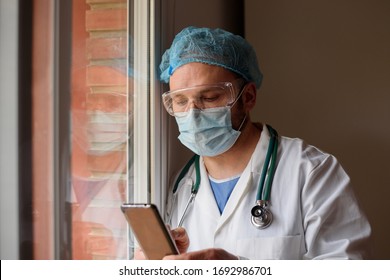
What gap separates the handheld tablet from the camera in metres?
0.84

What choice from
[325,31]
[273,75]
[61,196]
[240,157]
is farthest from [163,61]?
[325,31]

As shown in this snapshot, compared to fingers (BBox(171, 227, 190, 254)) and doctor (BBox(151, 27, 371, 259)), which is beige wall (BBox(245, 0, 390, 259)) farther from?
fingers (BBox(171, 227, 190, 254))

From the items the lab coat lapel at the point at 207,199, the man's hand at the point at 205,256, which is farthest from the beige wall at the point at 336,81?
the man's hand at the point at 205,256

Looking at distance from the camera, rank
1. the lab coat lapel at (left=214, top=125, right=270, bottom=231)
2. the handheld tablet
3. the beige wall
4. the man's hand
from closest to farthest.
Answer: the handheld tablet < the man's hand < the lab coat lapel at (left=214, top=125, right=270, bottom=231) < the beige wall

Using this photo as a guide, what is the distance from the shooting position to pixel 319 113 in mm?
1951

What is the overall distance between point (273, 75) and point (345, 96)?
1.15 ft

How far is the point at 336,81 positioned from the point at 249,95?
2.56 ft

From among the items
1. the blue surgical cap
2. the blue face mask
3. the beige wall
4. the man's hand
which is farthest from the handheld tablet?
the beige wall

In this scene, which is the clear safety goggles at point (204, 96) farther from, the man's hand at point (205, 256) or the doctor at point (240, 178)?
the man's hand at point (205, 256)

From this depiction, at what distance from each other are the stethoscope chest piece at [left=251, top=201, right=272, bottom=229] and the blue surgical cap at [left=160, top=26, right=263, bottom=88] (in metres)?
0.42

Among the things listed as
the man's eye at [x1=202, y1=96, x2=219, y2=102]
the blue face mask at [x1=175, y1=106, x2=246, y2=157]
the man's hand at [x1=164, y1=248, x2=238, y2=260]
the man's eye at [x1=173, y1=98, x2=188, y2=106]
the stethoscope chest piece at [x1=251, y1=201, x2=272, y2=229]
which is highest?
the man's eye at [x1=202, y1=96, x2=219, y2=102]

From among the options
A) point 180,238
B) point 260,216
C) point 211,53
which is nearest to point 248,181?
point 260,216

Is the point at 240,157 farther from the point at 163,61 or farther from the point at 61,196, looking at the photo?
the point at 61,196
